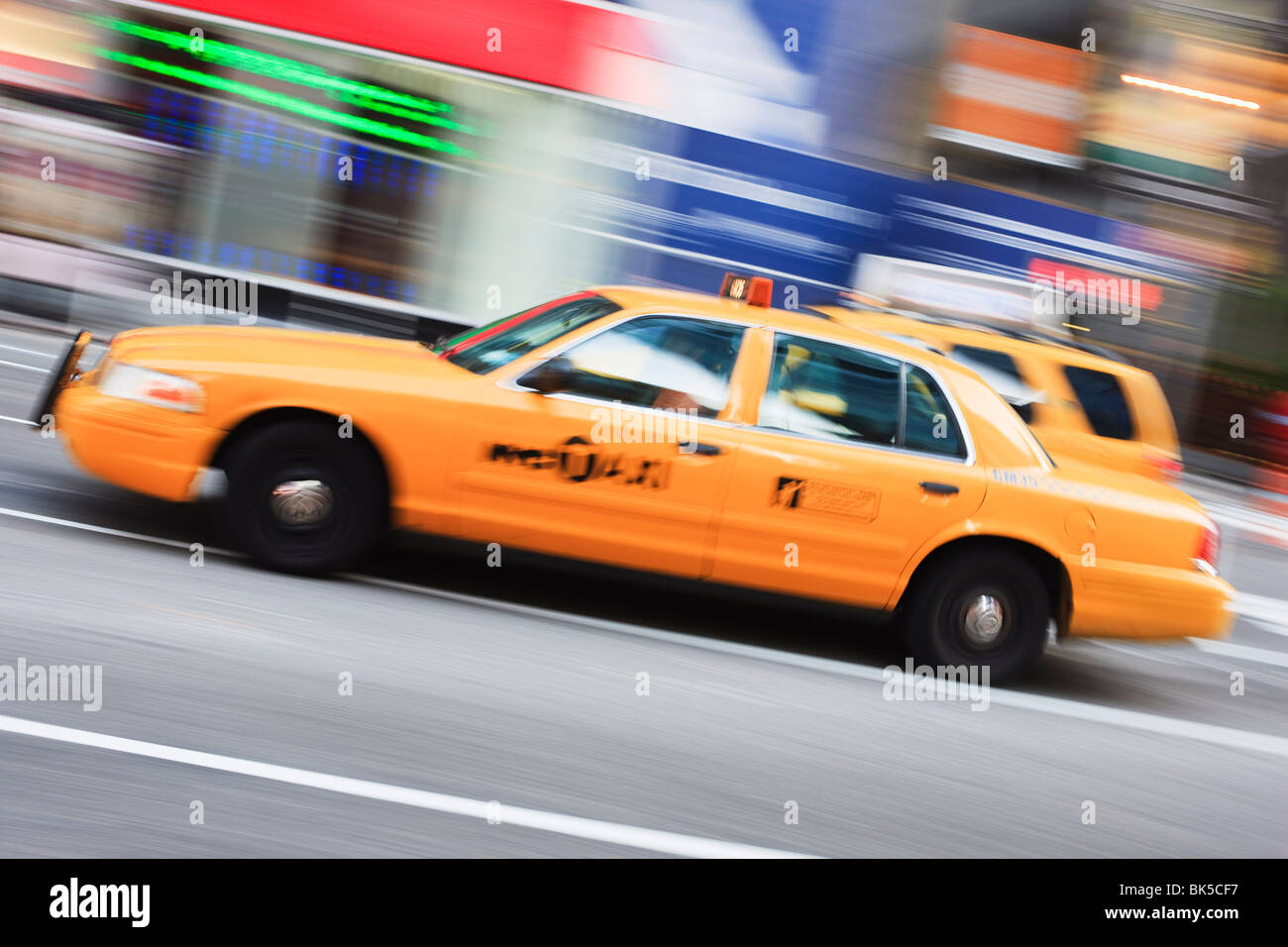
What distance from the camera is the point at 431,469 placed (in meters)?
5.93

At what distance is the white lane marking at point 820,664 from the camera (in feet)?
20.7

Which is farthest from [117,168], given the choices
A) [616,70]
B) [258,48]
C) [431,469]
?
[431,469]

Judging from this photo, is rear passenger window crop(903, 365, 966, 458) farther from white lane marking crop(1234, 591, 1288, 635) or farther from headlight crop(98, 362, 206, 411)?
white lane marking crop(1234, 591, 1288, 635)

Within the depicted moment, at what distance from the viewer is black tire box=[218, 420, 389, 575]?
230 inches

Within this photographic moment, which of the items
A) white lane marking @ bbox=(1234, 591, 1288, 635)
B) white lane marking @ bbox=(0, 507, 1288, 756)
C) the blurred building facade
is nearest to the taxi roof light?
white lane marking @ bbox=(0, 507, 1288, 756)

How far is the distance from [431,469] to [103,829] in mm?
2542

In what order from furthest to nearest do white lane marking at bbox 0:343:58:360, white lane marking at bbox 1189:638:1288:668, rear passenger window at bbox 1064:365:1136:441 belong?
1. white lane marking at bbox 0:343:58:360
2. rear passenger window at bbox 1064:365:1136:441
3. white lane marking at bbox 1189:638:1288:668

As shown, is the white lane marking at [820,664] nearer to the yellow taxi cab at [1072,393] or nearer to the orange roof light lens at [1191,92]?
the yellow taxi cab at [1072,393]

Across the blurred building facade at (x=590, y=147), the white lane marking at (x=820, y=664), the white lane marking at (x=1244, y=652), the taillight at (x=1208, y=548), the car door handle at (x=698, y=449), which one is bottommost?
the white lane marking at (x=1244, y=652)

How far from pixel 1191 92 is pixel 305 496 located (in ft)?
54.1

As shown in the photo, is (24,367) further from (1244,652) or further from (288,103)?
(1244,652)

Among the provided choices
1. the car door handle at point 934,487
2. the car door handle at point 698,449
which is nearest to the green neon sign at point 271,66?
the car door handle at point 698,449

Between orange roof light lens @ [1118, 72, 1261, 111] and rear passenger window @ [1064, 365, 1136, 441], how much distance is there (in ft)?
37.1

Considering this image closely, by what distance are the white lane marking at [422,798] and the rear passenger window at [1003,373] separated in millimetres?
4902
